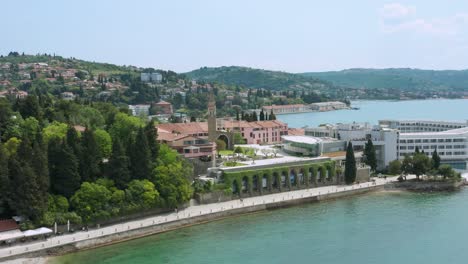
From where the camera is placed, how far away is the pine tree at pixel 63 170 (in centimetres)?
2636

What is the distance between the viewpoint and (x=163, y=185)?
28.5m

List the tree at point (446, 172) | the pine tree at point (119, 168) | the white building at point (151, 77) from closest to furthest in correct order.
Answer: the pine tree at point (119, 168) < the tree at point (446, 172) < the white building at point (151, 77)

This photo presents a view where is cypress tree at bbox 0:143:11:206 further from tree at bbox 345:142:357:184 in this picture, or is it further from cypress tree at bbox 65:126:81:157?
tree at bbox 345:142:357:184

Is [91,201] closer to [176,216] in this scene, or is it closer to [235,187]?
[176,216]

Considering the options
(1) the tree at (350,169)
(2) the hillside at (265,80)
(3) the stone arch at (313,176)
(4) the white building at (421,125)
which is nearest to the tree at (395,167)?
(1) the tree at (350,169)

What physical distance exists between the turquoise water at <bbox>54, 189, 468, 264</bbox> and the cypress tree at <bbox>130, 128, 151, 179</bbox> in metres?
3.79

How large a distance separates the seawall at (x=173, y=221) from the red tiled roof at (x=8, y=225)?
47.4 inches

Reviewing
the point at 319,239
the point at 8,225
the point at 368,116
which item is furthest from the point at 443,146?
the point at 368,116

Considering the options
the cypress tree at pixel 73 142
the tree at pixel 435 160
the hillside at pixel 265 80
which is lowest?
the tree at pixel 435 160

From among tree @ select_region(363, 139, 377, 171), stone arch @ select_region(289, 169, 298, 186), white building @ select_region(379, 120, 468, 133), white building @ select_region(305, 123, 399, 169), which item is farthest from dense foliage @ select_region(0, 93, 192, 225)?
white building @ select_region(379, 120, 468, 133)

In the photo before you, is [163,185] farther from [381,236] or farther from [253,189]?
[381,236]

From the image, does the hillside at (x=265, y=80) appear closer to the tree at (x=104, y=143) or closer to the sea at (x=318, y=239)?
the tree at (x=104, y=143)

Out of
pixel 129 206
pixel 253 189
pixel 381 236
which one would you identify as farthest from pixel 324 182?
pixel 129 206

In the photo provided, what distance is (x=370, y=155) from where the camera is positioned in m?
38.8
